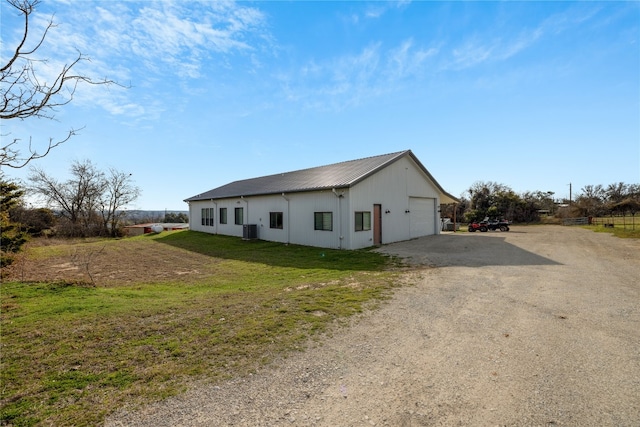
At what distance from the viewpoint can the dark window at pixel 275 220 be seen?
1788 centimetres

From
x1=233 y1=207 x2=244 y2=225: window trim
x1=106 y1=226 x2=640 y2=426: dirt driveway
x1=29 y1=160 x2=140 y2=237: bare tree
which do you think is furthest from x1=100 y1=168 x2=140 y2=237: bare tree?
x1=106 y1=226 x2=640 y2=426: dirt driveway

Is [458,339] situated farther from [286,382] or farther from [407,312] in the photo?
[286,382]

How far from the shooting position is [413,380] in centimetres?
322

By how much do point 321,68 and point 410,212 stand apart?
31.2 feet

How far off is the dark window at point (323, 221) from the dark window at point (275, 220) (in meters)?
3.02

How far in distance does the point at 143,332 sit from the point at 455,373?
429 cm

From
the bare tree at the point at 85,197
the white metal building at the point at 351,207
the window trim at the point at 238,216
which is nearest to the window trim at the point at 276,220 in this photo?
the white metal building at the point at 351,207

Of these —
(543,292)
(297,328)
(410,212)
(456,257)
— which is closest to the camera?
(297,328)

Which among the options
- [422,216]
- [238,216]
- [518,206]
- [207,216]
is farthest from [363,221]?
[518,206]

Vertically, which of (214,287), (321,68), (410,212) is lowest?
(214,287)

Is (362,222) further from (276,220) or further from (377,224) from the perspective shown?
(276,220)

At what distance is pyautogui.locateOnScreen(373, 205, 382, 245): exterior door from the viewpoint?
15656 millimetres

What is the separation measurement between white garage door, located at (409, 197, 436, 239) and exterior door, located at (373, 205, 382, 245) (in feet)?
10.6

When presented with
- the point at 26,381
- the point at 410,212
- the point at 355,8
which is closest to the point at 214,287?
the point at 26,381
